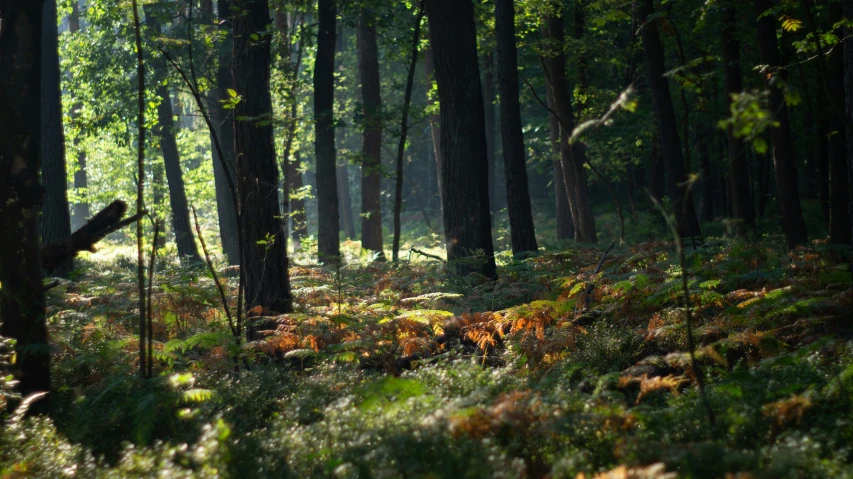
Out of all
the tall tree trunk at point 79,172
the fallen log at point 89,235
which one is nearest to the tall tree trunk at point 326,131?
the fallen log at point 89,235

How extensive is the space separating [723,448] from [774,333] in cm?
270

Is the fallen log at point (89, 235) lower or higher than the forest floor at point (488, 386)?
higher

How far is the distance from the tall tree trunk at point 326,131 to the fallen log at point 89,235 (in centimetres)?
1036

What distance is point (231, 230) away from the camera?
19.4 metres

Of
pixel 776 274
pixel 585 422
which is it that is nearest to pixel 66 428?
pixel 585 422

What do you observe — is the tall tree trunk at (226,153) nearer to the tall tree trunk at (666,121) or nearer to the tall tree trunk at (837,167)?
the tall tree trunk at (666,121)

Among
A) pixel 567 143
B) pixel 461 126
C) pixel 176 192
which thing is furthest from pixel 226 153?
pixel 461 126

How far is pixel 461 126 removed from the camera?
10.6 meters

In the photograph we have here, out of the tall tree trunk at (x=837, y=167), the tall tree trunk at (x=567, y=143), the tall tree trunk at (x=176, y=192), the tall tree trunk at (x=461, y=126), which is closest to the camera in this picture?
the tall tree trunk at (x=837, y=167)

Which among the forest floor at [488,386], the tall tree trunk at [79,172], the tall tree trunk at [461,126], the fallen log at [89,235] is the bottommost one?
the forest floor at [488,386]

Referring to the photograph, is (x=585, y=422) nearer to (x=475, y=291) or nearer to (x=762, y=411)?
(x=762, y=411)

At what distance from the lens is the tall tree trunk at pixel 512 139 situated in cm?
1351

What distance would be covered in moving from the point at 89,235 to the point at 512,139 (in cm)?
888

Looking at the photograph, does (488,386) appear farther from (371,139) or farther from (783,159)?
(371,139)
